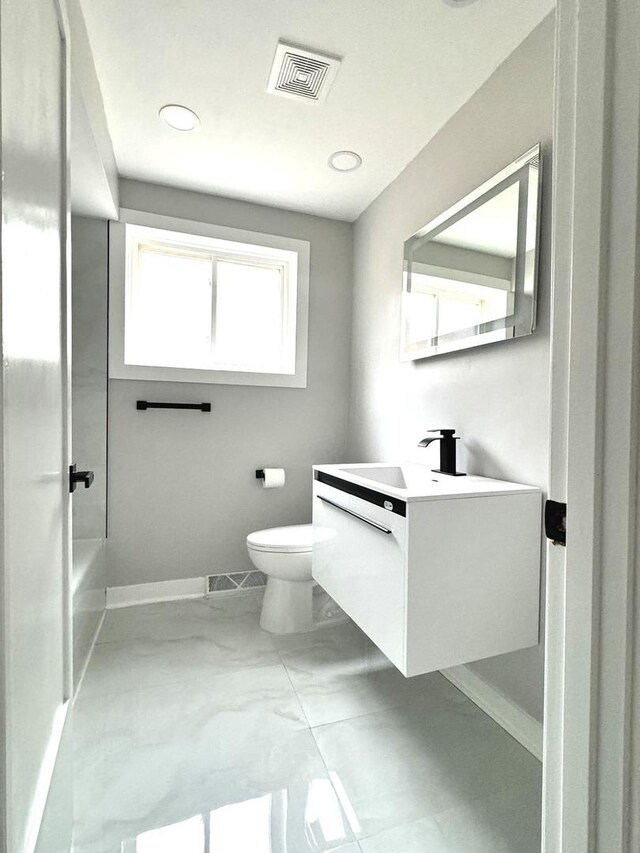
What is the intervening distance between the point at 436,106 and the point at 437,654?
6.77 ft

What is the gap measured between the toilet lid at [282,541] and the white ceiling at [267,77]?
1.90m

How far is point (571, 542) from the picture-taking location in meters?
0.53

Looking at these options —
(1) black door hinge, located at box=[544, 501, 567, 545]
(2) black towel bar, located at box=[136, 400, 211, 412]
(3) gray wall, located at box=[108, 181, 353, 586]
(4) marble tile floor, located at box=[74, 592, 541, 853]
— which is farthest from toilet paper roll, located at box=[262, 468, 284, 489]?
(1) black door hinge, located at box=[544, 501, 567, 545]

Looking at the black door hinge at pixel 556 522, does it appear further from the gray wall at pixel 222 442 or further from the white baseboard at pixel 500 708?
the gray wall at pixel 222 442

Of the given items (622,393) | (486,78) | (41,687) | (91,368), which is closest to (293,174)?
(486,78)

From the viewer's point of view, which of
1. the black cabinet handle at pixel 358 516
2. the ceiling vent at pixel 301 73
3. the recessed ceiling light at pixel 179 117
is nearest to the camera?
the black cabinet handle at pixel 358 516

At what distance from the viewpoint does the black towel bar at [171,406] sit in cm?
225

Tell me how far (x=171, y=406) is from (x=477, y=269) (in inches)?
66.1

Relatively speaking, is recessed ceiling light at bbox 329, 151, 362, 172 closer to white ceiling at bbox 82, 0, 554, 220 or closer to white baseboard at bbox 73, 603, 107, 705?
white ceiling at bbox 82, 0, 554, 220

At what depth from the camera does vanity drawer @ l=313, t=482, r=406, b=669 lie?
1.23 metres

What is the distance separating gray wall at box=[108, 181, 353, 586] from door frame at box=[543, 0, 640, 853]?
2087 mm

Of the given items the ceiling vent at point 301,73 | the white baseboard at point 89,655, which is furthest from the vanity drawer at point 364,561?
the ceiling vent at point 301,73

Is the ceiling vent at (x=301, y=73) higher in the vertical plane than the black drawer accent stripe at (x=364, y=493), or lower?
higher

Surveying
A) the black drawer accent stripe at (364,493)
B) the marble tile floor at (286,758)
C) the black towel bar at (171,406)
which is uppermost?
the black towel bar at (171,406)
